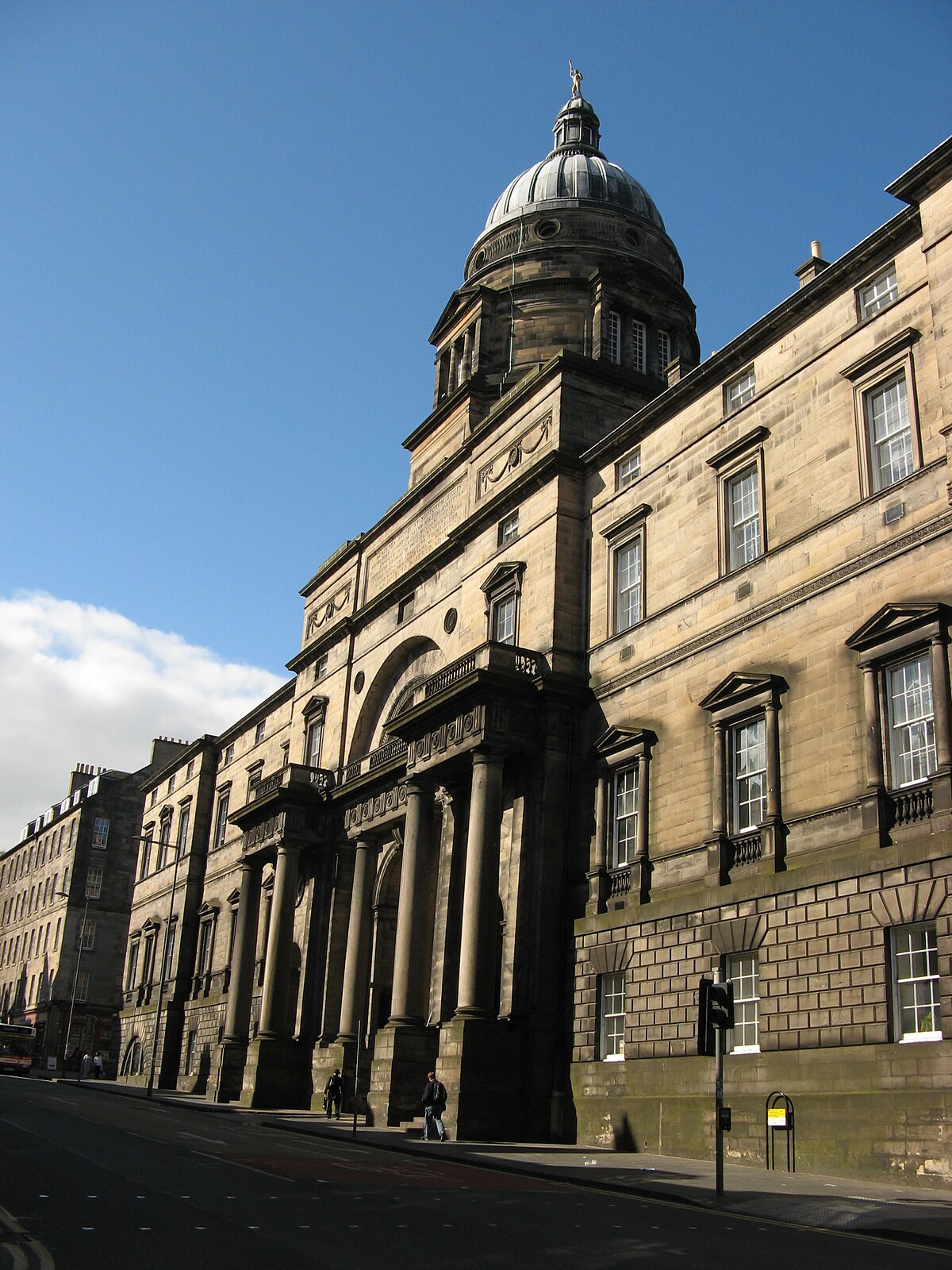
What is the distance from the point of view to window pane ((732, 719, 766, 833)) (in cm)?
2311

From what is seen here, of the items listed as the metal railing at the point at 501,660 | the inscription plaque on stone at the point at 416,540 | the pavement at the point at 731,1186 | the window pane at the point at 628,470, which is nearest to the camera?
the pavement at the point at 731,1186

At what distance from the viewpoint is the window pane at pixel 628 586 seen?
1147 inches

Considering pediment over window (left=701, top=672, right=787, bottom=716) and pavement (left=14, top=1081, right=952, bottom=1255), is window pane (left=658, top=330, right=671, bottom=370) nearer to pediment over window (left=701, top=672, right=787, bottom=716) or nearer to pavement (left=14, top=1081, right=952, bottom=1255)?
pediment over window (left=701, top=672, right=787, bottom=716)

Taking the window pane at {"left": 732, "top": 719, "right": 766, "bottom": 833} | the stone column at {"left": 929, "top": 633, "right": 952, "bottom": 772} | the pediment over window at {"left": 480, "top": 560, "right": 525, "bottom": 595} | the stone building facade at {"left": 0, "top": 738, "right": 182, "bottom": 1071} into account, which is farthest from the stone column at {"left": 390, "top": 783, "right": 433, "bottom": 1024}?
the stone building facade at {"left": 0, "top": 738, "right": 182, "bottom": 1071}

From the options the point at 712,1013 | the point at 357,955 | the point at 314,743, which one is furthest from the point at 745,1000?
the point at 314,743

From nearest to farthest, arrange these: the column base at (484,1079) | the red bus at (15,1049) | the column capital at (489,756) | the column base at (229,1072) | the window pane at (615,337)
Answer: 1. the column base at (484,1079)
2. the column capital at (489,756)
3. the window pane at (615,337)
4. the column base at (229,1072)
5. the red bus at (15,1049)

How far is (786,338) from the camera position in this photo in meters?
25.5

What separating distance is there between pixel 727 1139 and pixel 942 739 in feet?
28.0

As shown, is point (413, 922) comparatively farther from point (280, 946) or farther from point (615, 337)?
point (615, 337)

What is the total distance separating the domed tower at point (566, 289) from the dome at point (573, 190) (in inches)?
2.4

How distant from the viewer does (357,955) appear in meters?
36.9

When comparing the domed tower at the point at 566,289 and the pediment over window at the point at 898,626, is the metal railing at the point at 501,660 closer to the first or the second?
the pediment over window at the point at 898,626

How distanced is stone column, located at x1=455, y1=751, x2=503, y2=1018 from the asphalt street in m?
8.68

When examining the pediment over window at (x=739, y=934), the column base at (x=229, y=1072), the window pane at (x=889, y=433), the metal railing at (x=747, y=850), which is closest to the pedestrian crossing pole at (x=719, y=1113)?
Result: the pediment over window at (x=739, y=934)
